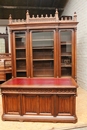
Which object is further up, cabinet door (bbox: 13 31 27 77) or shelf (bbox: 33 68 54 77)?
cabinet door (bbox: 13 31 27 77)

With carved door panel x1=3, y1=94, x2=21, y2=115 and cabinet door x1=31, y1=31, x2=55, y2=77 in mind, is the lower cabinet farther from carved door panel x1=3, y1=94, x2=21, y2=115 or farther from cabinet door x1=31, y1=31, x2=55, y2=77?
cabinet door x1=31, y1=31, x2=55, y2=77

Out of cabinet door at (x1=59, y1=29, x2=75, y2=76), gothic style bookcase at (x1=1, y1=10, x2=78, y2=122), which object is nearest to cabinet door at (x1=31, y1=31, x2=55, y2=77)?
gothic style bookcase at (x1=1, y1=10, x2=78, y2=122)

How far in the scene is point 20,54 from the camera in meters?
4.16

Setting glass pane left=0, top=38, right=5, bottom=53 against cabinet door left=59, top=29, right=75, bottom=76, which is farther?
glass pane left=0, top=38, right=5, bottom=53

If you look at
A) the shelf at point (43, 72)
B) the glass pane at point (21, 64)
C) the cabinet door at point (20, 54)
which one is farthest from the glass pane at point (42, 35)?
the shelf at point (43, 72)

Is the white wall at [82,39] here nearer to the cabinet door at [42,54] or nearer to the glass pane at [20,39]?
the cabinet door at [42,54]

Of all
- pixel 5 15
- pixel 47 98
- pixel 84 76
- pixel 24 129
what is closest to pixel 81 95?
pixel 84 76

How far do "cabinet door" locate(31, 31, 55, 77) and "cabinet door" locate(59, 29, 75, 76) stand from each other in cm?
26

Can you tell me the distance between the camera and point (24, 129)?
2.23m

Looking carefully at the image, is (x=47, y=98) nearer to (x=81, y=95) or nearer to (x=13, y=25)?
(x=81, y=95)

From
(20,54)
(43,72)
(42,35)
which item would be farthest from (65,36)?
(20,54)

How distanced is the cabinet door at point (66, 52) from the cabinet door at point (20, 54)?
1047 mm

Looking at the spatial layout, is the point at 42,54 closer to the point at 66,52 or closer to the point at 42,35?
the point at 42,35

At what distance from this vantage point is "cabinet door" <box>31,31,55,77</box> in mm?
4062
